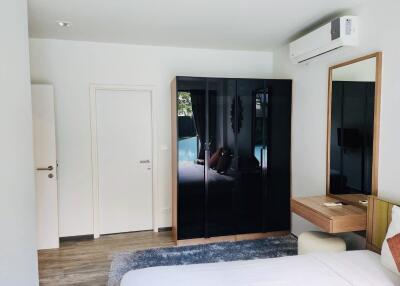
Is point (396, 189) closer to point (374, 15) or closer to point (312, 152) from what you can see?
point (312, 152)

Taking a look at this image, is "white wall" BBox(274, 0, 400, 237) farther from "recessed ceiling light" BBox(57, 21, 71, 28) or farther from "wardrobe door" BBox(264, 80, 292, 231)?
"recessed ceiling light" BBox(57, 21, 71, 28)

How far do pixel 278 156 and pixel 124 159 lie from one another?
2.03 meters

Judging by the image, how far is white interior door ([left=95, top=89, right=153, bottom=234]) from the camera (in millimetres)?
3857

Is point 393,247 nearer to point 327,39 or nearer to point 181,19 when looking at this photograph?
point 327,39

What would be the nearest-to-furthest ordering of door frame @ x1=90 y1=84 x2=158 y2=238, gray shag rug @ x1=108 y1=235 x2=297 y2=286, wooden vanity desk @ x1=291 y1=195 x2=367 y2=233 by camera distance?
1. wooden vanity desk @ x1=291 y1=195 x2=367 y2=233
2. gray shag rug @ x1=108 y1=235 x2=297 y2=286
3. door frame @ x1=90 y1=84 x2=158 y2=238

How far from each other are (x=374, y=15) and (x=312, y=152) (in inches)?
59.0

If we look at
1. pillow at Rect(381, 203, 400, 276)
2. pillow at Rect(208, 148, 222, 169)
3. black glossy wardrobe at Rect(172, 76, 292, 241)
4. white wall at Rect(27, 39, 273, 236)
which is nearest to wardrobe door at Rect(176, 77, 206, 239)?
black glossy wardrobe at Rect(172, 76, 292, 241)

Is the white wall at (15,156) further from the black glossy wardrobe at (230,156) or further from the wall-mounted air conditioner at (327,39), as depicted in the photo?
the wall-mounted air conditioner at (327,39)

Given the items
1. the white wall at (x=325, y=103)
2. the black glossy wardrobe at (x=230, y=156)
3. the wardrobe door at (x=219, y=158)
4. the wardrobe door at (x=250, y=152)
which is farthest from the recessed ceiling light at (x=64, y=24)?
the white wall at (x=325, y=103)

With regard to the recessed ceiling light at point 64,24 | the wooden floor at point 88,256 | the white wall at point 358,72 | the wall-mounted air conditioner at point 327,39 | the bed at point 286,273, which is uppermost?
the recessed ceiling light at point 64,24

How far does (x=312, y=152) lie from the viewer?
11.1ft

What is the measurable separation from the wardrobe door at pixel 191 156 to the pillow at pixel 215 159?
0.10 metres

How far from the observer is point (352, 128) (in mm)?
2750

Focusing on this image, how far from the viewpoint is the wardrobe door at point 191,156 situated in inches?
138
